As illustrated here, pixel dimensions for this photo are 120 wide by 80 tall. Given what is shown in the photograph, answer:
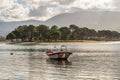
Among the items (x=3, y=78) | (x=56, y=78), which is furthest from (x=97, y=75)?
(x=3, y=78)

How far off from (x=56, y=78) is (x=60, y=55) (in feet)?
132

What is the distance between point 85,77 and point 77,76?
2.07 meters

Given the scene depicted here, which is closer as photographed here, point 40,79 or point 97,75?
point 40,79

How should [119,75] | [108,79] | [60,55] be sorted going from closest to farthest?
[108,79]
[119,75]
[60,55]

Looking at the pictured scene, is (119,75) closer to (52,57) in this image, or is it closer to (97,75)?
(97,75)

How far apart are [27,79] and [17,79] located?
5.04 ft

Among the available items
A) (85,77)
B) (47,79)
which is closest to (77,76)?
(85,77)

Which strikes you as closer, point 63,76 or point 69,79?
point 69,79

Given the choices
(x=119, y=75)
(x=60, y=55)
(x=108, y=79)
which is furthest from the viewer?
(x=60, y=55)

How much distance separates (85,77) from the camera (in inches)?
2072

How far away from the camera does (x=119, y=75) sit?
54.0m

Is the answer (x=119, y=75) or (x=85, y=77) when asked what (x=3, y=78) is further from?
(x=119, y=75)

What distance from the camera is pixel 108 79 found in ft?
165

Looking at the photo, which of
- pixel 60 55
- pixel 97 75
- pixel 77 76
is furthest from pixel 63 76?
pixel 60 55
